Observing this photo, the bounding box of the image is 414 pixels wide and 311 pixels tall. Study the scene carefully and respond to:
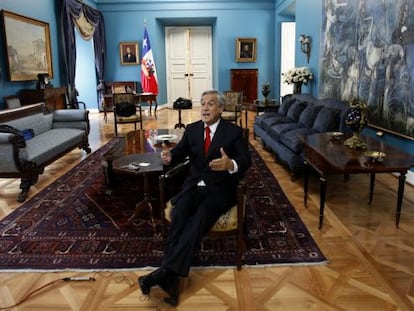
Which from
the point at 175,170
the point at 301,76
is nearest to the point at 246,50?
the point at 301,76

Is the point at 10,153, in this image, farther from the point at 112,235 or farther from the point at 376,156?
the point at 376,156

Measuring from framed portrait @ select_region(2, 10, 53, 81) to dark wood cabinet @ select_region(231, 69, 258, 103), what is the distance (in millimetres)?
5515

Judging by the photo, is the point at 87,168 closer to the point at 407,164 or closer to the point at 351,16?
the point at 407,164

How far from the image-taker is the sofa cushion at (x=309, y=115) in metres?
5.07

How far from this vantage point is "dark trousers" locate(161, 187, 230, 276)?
2.16 meters

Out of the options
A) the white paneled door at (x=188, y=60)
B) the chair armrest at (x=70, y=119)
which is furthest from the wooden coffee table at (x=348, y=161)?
the white paneled door at (x=188, y=60)

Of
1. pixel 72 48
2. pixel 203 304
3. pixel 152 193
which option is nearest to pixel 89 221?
pixel 152 193

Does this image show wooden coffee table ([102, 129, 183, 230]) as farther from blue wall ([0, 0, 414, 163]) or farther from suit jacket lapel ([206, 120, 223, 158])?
blue wall ([0, 0, 414, 163])

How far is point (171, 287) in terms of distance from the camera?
7.18ft

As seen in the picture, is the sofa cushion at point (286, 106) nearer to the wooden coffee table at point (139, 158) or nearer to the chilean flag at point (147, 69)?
the wooden coffee table at point (139, 158)

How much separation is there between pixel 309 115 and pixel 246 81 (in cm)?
665

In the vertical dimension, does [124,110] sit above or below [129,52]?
below


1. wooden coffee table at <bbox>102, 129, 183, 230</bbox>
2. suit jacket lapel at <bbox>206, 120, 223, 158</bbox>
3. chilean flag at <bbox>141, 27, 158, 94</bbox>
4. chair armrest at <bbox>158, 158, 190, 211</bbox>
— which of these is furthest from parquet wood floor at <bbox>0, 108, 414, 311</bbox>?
chilean flag at <bbox>141, 27, 158, 94</bbox>

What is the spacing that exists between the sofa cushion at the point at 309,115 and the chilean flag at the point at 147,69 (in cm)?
654
